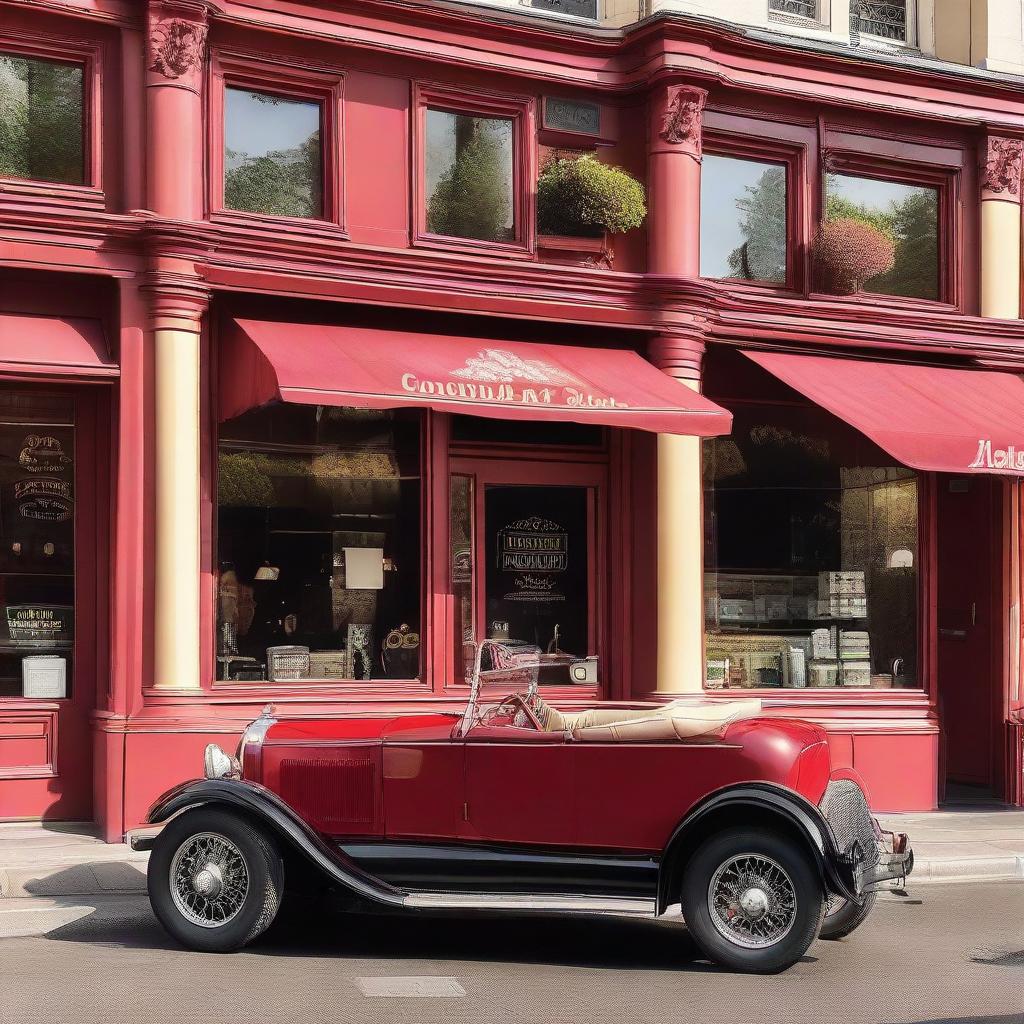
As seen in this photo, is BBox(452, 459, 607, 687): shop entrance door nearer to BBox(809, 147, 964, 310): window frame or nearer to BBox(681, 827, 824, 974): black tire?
BBox(809, 147, 964, 310): window frame

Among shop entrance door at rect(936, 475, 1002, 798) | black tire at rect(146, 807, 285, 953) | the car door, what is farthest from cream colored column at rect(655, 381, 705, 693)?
black tire at rect(146, 807, 285, 953)

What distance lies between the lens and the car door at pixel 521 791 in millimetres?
7629

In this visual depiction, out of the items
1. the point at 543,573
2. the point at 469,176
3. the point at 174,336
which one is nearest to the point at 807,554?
the point at 543,573

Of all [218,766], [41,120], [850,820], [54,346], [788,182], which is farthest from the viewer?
[788,182]

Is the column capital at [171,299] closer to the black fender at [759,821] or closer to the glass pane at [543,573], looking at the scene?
the glass pane at [543,573]

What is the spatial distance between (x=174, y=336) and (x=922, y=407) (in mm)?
6375

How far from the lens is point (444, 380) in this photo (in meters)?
11.2

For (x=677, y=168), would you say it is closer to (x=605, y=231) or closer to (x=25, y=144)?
(x=605, y=231)

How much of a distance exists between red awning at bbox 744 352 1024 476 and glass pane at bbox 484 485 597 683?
2.21 metres

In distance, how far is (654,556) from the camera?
12.8 m

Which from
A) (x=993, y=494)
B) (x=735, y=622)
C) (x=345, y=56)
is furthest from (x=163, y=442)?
(x=993, y=494)

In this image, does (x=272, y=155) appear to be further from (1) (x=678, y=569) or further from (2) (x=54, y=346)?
(1) (x=678, y=569)

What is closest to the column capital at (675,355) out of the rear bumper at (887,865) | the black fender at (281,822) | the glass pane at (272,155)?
the glass pane at (272,155)

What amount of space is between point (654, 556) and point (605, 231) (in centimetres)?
283
